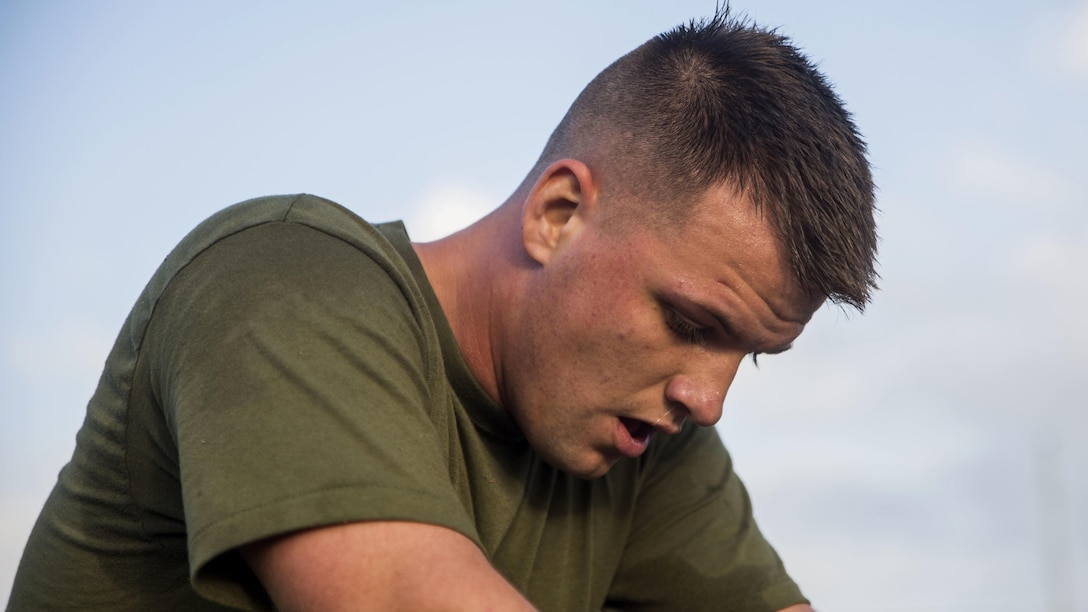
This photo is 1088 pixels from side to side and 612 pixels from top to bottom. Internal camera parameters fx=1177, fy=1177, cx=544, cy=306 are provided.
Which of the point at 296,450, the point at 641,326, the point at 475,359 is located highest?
the point at 641,326

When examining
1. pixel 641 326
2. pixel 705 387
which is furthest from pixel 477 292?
pixel 705 387

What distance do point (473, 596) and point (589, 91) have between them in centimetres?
153

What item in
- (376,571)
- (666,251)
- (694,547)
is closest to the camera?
(376,571)

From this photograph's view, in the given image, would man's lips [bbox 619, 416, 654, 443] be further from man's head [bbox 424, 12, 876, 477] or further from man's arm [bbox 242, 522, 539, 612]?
man's arm [bbox 242, 522, 539, 612]

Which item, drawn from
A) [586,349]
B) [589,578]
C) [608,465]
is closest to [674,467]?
[589,578]

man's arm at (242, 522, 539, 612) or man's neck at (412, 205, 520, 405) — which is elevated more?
man's neck at (412, 205, 520, 405)

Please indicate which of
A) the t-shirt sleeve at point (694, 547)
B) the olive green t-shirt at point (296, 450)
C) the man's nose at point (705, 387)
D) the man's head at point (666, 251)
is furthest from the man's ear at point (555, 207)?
the t-shirt sleeve at point (694, 547)

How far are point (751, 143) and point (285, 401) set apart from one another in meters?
1.20

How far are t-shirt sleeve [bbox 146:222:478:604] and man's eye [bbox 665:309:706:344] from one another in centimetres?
61

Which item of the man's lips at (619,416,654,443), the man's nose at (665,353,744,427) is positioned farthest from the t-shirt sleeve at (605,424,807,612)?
the man's nose at (665,353,744,427)

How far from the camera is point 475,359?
2.80m

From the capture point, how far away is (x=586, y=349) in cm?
261

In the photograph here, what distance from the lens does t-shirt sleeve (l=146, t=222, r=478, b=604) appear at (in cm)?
183

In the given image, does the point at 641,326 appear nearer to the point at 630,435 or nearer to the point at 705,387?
the point at 705,387
